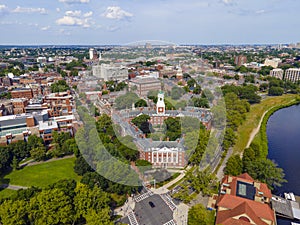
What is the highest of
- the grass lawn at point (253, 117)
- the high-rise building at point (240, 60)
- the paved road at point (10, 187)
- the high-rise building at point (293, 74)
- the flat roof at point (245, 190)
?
the high-rise building at point (240, 60)

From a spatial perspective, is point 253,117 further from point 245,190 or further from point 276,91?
point 245,190

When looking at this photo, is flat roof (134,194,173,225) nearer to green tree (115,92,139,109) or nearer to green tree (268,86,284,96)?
green tree (115,92,139,109)

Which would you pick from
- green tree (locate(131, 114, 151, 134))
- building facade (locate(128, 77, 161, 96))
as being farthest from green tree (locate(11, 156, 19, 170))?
building facade (locate(128, 77, 161, 96))

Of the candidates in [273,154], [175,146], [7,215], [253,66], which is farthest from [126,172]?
[253,66]

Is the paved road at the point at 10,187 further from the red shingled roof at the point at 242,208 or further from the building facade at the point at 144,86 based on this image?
the building facade at the point at 144,86

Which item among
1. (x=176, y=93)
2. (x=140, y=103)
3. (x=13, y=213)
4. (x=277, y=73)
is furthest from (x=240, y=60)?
(x=13, y=213)

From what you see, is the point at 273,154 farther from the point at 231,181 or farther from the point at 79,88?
the point at 79,88

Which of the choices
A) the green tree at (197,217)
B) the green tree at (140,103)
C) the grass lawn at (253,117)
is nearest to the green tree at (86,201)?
→ the green tree at (197,217)
